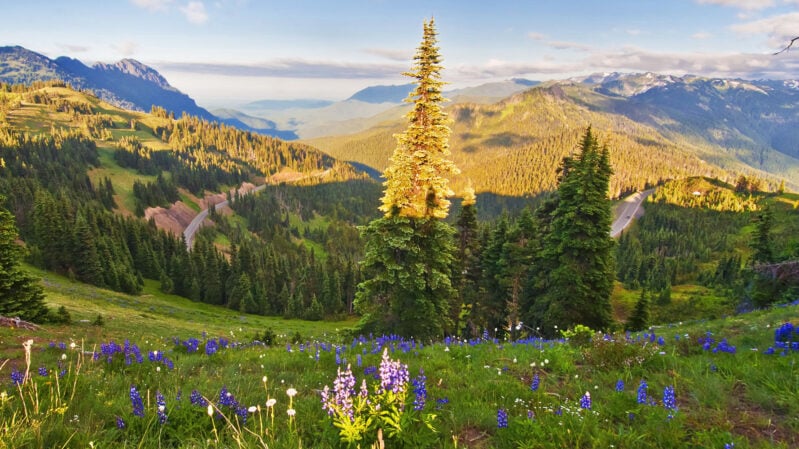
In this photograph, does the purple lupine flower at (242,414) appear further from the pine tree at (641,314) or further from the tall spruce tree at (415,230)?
the pine tree at (641,314)

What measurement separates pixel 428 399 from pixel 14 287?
2852cm

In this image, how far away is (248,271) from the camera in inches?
3725

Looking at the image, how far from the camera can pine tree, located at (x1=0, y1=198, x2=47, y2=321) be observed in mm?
20938

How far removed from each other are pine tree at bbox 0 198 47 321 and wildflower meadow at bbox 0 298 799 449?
62.0 feet

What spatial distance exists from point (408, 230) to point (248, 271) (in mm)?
84169

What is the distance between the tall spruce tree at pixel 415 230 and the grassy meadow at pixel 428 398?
13.2 metres

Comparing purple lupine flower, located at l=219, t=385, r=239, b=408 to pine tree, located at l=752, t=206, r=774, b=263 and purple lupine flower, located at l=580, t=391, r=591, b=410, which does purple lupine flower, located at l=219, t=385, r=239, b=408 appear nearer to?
purple lupine flower, located at l=580, t=391, r=591, b=410

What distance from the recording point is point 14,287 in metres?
→ 22.0

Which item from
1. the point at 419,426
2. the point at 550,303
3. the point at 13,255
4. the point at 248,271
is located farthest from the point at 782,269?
the point at 248,271

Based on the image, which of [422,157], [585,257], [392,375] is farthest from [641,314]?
[392,375]

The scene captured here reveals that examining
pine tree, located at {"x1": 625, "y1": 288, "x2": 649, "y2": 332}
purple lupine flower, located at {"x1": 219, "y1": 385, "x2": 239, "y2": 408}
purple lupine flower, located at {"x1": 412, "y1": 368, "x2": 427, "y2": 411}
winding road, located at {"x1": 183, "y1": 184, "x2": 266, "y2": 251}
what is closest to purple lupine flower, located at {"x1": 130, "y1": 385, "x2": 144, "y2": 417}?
purple lupine flower, located at {"x1": 219, "y1": 385, "x2": 239, "y2": 408}

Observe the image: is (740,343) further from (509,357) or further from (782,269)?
(782,269)

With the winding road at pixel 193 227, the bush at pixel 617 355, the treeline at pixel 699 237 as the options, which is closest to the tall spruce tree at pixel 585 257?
the bush at pixel 617 355

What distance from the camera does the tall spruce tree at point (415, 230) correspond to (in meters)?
20.9
